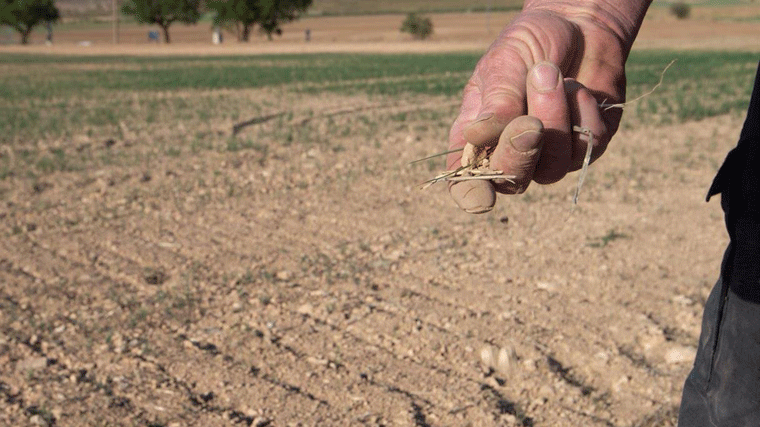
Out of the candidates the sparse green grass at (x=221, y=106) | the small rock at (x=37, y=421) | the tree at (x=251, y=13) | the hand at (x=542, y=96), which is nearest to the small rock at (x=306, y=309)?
the small rock at (x=37, y=421)

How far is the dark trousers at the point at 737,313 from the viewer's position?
6.45ft

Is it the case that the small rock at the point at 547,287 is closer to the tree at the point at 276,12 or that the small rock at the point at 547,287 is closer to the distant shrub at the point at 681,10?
the tree at the point at 276,12

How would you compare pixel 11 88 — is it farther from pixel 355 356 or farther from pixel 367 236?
pixel 355 356

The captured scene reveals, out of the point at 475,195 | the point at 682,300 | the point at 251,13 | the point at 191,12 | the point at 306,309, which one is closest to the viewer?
the point at 475,195

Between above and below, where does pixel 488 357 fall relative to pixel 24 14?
above

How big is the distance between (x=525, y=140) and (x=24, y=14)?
3699 inches

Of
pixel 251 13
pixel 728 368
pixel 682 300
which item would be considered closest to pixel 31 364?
pixel 728 368

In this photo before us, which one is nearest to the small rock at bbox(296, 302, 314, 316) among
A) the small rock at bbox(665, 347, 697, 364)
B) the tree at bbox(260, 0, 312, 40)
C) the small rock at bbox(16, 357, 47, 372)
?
the small rock at bbox(16, 357, 47, 372)

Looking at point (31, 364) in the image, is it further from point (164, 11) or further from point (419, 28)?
point (164, 11)

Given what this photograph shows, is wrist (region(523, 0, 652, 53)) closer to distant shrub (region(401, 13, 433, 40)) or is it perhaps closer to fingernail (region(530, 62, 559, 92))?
fingernail (region(530, 62, 559, 92))

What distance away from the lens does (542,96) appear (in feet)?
5.25

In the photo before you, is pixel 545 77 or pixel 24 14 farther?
pixel 24 14

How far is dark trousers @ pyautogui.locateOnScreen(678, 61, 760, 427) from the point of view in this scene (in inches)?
77.4

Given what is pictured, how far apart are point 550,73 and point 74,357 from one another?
10.7 ft
